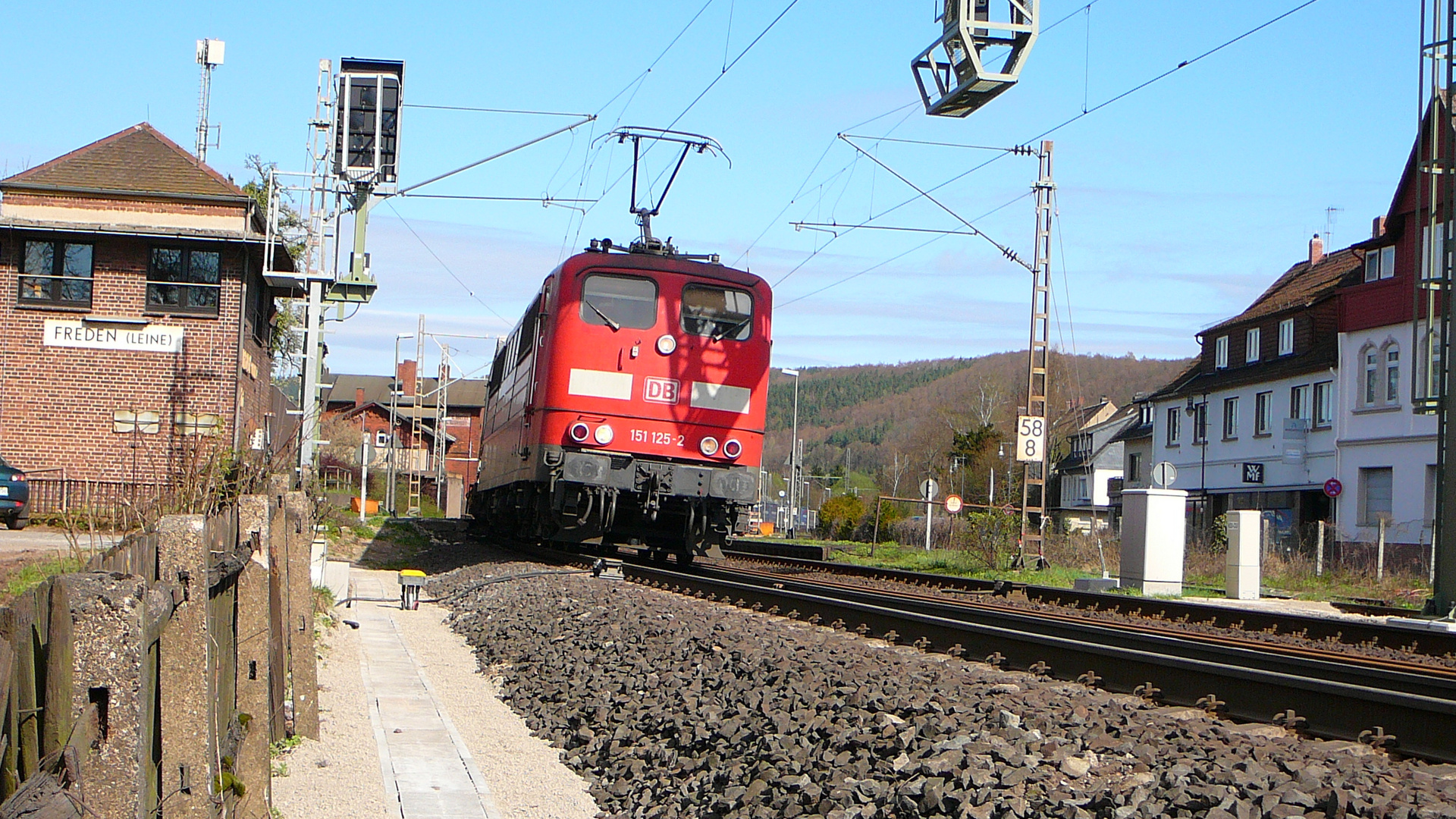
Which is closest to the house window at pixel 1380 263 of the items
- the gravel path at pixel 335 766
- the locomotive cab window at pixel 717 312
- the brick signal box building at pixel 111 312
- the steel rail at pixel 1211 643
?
the locomotive cab window at pixel 717 312

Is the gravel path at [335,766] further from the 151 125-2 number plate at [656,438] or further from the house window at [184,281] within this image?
→ the house window at [184,281]

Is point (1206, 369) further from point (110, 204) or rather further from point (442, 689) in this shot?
point (442, 689)

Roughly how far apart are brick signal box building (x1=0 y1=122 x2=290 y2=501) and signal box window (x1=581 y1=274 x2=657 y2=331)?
37.2ft

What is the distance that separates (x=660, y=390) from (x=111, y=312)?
1452 centimetres

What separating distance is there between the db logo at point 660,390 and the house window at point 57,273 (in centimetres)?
1496

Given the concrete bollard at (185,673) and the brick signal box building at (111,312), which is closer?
the concrete bollard at (185,673)

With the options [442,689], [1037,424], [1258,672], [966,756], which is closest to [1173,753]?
[966,756]

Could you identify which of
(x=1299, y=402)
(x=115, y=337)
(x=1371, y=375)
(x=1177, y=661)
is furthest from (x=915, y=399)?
(x=1177, y=661)

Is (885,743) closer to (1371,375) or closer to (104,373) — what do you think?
(104,373)

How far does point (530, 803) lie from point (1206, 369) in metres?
45.1

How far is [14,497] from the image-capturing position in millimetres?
20375

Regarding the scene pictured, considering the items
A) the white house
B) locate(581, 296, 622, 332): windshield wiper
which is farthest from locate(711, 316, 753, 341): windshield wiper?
the white house

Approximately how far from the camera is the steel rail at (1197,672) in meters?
6.07

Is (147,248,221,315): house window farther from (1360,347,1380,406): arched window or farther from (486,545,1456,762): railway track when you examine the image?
(1360,347,1380,406): arched window
